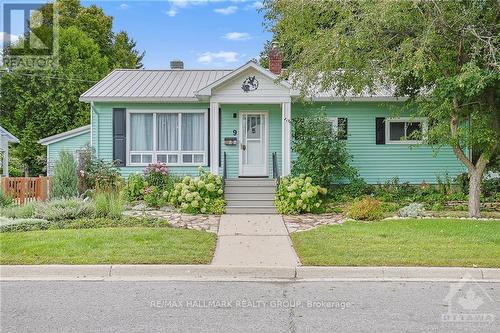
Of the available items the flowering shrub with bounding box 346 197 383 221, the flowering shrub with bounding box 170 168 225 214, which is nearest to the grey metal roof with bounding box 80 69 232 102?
the flowering shrub with bounding box 170 168 225 214

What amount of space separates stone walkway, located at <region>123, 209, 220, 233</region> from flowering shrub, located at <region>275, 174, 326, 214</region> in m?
2.01

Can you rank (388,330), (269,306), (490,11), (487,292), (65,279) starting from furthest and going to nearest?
(490,11)
(65,279)
(487,292)
(269,306)
(388,330)

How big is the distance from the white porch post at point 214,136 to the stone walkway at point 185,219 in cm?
232

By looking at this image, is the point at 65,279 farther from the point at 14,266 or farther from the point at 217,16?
the point at 217,16

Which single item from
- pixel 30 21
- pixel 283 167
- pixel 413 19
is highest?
pixel 30 21

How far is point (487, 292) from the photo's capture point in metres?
6.32

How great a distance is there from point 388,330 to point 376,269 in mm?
2330

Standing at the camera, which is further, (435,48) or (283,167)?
(283,167)

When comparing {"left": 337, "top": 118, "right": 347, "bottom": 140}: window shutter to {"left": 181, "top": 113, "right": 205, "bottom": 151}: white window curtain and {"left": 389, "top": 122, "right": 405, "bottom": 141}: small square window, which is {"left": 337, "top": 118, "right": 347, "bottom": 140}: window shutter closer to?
{"left": 389, "top": 122, "right": 405, "bottom": 141}: small square window

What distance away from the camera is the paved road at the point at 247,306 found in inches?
198

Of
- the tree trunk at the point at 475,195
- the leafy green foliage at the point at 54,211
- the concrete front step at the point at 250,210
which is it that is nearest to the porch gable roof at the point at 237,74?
the concrete front step at the point at 250,210

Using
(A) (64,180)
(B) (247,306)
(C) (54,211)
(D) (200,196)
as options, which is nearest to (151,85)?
(A) (64,180)

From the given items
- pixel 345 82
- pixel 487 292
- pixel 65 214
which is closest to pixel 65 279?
pixel 65 214

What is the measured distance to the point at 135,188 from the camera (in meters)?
15.3
